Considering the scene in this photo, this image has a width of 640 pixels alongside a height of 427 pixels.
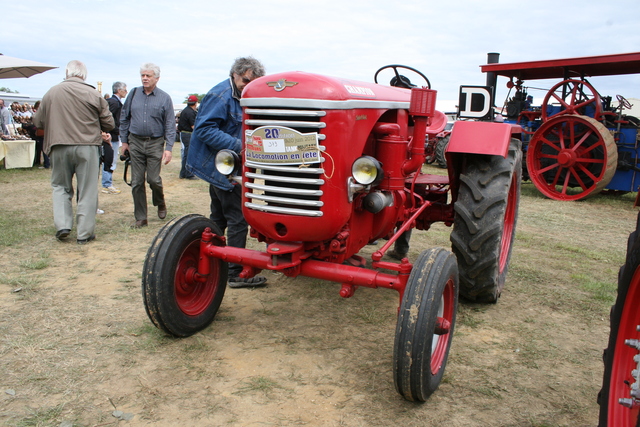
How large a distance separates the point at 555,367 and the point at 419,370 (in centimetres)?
110

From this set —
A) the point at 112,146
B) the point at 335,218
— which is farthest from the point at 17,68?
the point at 335,218

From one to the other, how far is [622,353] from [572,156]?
749cm

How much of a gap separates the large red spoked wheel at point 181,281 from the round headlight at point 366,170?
42.9 inches

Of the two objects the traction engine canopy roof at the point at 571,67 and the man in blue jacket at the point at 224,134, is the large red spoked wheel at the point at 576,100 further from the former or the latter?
the man in blue jacket at the point at 224,134

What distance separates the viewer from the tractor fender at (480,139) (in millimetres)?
3537

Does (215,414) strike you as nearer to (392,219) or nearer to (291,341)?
(291,341)

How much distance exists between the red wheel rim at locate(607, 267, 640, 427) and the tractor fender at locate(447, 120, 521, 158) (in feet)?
5.60

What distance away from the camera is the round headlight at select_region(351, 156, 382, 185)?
2572mm

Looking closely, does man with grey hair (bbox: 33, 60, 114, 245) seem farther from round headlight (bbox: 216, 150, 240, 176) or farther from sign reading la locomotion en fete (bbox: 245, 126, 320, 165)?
sign reading la locomotion en fete (bbox: 245, 126, 320, 165)

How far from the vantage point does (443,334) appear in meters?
2.67

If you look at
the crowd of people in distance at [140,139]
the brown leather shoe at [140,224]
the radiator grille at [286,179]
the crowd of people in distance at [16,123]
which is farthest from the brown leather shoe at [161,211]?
the crowd of people in distance at [16,123]

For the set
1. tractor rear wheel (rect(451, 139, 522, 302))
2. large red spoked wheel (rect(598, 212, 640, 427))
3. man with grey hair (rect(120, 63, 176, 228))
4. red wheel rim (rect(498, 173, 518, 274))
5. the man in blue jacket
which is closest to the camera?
large red spoked wheel (rect(598, 212, 640, 427))

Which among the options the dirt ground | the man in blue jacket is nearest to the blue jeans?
the man in blue jacket

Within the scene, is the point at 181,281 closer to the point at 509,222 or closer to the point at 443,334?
the point at 443,334
